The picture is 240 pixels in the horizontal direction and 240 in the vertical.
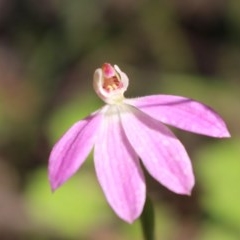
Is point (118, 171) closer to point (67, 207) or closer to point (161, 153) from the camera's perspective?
point (161, 153)

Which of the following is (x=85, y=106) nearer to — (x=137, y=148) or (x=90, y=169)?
(x=90, y=169)

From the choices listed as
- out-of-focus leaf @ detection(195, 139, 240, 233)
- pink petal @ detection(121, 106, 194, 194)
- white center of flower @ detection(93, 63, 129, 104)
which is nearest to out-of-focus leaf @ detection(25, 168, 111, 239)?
out-of-focus leaf @ detection(195, 139, 240, 233)

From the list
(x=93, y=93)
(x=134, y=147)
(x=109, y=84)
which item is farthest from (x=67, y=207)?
(x=134, y=147)

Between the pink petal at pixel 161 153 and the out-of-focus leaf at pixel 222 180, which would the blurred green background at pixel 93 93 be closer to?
the out-of-focus leaf at pixel 222 180

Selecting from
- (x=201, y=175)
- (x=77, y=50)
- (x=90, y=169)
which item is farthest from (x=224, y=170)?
(x=77, y=50)

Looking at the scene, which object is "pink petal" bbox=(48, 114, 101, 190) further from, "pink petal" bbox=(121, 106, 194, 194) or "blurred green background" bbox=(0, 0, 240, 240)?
"blurred green background" bbox=(0, 0, 240, 240)

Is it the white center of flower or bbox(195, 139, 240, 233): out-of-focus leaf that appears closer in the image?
the white center of flower
